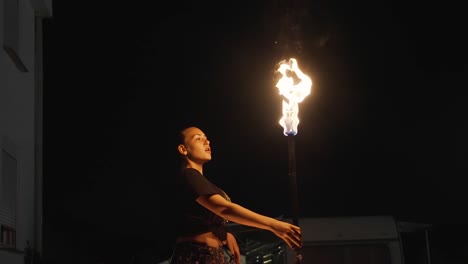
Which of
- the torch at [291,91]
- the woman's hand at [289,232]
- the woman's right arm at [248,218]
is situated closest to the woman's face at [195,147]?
the woman's right arm at [248,218]

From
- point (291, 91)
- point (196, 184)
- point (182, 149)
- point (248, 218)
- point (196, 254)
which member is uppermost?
point (291, 91)

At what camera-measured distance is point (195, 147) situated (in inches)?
195

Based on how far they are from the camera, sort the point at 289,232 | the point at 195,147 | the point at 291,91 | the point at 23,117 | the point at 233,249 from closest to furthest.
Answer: the point at 289,232
the point at 233,249
the point at 195,147
the point at 291,91
the point at 23,117

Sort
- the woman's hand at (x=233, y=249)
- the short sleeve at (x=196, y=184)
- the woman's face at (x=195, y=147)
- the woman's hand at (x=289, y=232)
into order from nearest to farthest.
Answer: the woman's hand at (x=289, y=232)
the short sleeve at (x=196, y=184)
the woman's hand at (x=233, y=249)
the woman's face at (x=195, y=147)

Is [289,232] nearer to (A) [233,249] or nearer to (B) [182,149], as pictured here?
(A) [233,249]

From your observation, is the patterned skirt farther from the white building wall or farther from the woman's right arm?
the white building wall

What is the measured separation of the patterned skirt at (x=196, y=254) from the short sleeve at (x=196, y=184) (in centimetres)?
34

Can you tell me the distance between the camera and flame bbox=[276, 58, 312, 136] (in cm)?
511

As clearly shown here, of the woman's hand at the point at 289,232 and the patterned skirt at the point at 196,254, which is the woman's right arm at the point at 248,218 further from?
the patterned skirt at the point at 196,254

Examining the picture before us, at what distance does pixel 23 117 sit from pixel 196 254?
573cm

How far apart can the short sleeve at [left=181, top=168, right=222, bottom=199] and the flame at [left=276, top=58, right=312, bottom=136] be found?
0.75 m

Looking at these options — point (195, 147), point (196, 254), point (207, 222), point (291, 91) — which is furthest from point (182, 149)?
point (291, 91)

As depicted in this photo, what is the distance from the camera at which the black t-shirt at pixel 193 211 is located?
4602 mm

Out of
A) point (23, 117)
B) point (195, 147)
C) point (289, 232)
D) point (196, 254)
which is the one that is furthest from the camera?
point (23, 117)
